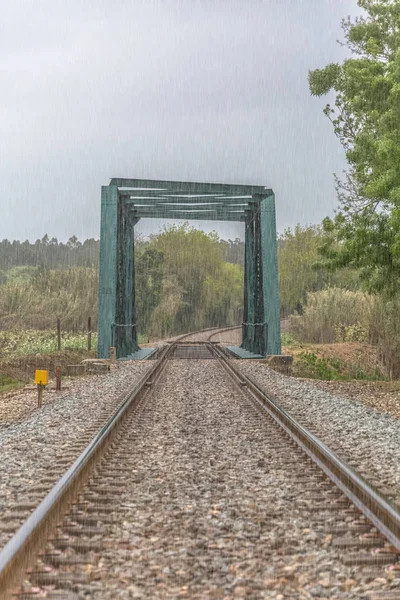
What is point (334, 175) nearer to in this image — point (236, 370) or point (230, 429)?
point (236, 370)

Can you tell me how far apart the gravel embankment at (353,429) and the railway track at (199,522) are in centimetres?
41

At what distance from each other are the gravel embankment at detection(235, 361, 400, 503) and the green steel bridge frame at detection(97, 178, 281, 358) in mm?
7131

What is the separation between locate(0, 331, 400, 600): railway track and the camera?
344 cm

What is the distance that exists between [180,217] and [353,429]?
17706 mm

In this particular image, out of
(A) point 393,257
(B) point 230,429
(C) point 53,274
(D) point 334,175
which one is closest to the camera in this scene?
(B) point 230,429

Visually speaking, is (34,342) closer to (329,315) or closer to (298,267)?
(329,315)

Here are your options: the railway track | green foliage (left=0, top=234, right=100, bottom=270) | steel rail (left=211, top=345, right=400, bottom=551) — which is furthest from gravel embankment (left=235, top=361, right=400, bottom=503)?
green foliage (left=0, top=234, right=100, bottom=270)

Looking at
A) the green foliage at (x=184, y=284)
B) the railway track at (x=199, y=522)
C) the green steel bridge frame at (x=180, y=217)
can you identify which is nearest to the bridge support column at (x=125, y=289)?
the green steel bridge frame at (x=180, y=217)

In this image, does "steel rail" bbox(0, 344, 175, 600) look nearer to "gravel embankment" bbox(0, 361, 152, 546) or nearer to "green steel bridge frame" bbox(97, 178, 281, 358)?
"gravel embankment" bbox(0, 361, 152, 546)

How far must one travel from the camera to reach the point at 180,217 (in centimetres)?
2519

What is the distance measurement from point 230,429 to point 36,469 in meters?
2.72

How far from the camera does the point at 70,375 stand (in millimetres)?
17344

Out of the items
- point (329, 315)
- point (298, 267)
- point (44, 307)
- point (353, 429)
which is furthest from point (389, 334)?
point (298, 267)

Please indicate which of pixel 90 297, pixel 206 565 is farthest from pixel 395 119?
pixel 90 297
